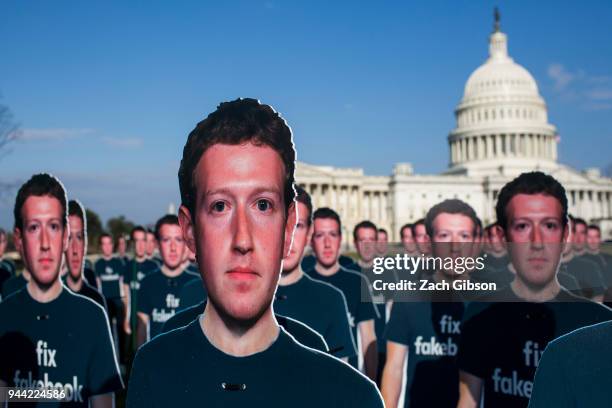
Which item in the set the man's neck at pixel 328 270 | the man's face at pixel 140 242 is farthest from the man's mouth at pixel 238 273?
the man's face at pixel 140 242

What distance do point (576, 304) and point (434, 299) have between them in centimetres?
100

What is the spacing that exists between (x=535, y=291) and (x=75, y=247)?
374cm

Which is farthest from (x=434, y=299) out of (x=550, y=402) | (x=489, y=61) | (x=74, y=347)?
(x=489, y=61)

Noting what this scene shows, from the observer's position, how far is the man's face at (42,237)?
404 cm

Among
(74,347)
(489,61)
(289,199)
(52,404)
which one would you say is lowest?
(52,404)

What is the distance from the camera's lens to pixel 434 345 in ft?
16.6

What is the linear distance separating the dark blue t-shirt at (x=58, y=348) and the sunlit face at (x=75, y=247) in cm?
94

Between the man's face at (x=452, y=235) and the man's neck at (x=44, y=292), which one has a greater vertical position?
the man's face at (x=452, y=235)

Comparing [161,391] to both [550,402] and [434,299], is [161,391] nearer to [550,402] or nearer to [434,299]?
[550,402]

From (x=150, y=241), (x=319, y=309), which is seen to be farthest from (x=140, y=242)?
(x=319, y=309)

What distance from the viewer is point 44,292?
4.18m

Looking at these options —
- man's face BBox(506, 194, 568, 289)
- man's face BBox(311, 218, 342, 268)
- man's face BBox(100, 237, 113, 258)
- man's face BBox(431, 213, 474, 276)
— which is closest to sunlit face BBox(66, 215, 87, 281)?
man's face BBox(311, 218, 342, 268)

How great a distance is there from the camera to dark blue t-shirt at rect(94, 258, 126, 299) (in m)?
11.7

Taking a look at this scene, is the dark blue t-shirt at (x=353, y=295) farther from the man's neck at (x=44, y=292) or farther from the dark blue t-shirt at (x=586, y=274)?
the man's neck at (x=44, y=292)
